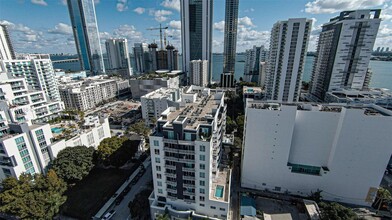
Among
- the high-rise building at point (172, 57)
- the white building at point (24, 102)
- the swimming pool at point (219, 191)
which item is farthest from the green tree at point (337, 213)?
the high-rise building at point (172, 57)

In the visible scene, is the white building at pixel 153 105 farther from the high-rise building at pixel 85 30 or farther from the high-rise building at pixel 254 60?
the high-rise building at pixel 85 30

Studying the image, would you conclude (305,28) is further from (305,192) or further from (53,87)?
(53,87)

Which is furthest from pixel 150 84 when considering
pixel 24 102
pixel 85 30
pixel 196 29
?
pixel 85 30

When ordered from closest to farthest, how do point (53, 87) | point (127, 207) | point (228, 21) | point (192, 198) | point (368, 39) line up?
1. point (192, 198)
2. point (127, 207)
3. point (368, 39)
4. point (53, 87)
5. point (228, 21)

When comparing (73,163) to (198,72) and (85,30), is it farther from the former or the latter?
(85,30)

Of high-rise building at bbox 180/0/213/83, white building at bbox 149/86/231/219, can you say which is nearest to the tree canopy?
white building at bbox 149/86/231/219

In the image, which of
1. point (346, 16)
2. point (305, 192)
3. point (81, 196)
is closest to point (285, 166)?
point (305, 192)
